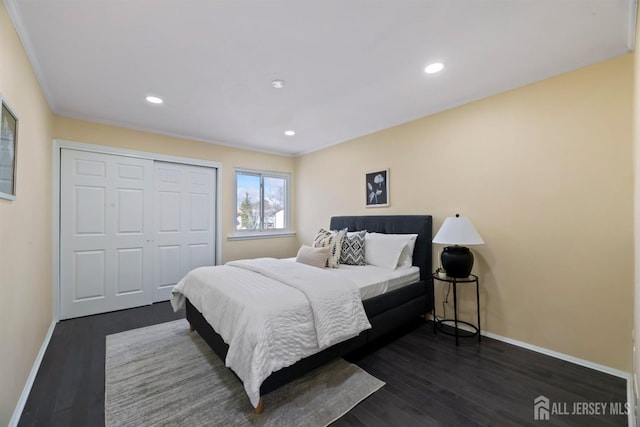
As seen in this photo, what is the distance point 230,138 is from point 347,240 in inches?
99.7

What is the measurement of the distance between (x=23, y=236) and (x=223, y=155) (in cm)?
286

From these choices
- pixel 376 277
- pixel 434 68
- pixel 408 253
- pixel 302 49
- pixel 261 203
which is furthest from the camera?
pixel 261 203

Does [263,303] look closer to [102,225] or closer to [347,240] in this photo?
[347,240]

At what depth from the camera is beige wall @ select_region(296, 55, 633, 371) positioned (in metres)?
2.06

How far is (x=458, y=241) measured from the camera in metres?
2.50

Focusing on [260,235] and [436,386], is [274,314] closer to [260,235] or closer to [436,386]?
[436,386]

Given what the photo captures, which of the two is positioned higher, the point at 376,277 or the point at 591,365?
the point at 376,277

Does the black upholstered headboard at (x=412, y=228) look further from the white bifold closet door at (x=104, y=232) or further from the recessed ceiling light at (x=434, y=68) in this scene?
the white bifold closet door at (x=104, y=232)

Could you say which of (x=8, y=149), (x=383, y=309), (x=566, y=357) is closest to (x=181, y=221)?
(x=8, y=149)

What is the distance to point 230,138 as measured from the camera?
14.0 ft

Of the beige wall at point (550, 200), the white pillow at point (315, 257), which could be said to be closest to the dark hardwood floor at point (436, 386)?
the beige wall at point (550, 200)

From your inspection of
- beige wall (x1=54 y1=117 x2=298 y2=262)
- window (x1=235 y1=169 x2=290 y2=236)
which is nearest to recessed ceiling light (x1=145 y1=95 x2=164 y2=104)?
beige wall (x1=54 y1=117 x2=298 y2=262)

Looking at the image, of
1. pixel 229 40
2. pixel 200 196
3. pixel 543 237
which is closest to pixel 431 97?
pixel 543 237

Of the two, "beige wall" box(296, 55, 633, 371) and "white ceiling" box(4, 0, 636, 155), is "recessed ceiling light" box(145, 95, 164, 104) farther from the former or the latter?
"beige wall" box(296, 55, 633, 371)
